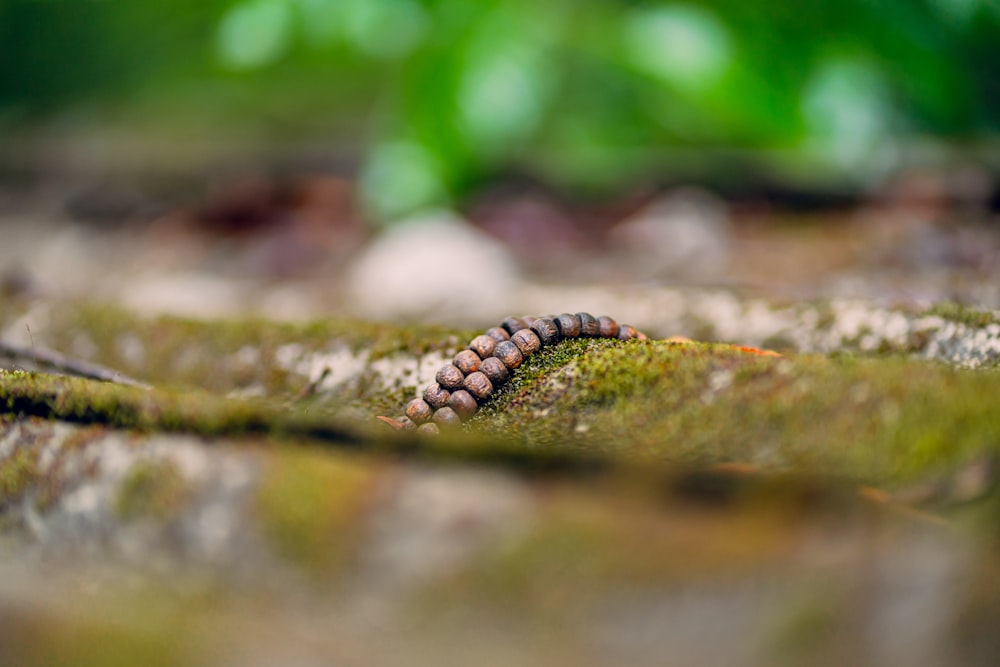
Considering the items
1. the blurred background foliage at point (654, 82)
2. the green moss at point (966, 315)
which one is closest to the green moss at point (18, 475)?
the green moss at point (966, 315)

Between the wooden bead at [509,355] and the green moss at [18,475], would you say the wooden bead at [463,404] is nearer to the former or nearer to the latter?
the wooden bead at [509,355]

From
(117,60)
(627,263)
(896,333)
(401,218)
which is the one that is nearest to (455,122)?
(401,218)

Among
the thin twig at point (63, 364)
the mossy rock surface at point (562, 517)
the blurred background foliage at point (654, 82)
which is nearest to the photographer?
the mossy rock surface at point (562, 517)

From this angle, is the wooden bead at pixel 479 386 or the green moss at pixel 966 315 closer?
the wooden bead at pixel 479 386

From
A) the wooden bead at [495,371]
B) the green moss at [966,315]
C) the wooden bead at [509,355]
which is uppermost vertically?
the green moss at [966,315]

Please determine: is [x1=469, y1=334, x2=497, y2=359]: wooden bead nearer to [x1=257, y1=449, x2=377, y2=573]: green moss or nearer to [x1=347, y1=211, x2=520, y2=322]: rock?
[x1=257, y1=449, x2=377, y2=573]: green moss

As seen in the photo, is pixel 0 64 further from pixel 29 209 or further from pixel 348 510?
pixel 348 510

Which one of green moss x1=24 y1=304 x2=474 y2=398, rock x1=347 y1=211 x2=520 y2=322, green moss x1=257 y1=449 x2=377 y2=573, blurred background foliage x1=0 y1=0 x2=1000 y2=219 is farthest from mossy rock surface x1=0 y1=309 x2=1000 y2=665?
blurred background foliage x1=0 y1=0 x2=1000 y2=219

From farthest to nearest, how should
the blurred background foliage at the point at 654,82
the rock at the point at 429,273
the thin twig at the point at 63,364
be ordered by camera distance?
the blurred background foliage at the point at 654,82 → the rock at the point at 429,273 → the thin twig at the point at 63,364
